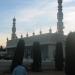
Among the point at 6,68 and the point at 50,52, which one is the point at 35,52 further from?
the point at 50,52

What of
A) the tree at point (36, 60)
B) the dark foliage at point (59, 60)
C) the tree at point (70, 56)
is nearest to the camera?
the tree at point (70, 56)

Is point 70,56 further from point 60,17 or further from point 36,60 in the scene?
point 60,17

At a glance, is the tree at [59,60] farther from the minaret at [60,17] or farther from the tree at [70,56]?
the minaret at [60,17]

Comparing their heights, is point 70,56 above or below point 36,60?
below

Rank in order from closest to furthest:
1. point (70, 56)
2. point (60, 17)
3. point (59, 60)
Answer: point (70, 56) < point (59, 60) < point (60, 17)

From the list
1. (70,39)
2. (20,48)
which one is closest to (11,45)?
(20,48)

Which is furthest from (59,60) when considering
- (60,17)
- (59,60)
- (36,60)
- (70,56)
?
(60,17)

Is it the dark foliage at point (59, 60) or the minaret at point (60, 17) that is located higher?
the minaret at point (60, 17)

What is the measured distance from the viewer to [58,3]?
6322 cm

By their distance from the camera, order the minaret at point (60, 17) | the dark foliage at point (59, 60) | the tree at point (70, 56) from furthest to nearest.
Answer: the minaret at point (60, 17), the dark foliage at point (59, 60), the tree at point (70, 56)

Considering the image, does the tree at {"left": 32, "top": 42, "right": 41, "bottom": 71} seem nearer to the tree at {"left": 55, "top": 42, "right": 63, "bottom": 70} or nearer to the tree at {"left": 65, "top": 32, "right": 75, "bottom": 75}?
the tree at {"left": 55, "top": 42, "right": 63, "bottom": 70}

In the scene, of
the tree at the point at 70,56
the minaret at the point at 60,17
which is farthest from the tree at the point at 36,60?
the minaret at the point at 60,17

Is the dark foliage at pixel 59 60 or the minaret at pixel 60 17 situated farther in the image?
the minaret at pixel 60 17

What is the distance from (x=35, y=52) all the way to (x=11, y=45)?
34650 millimetres
